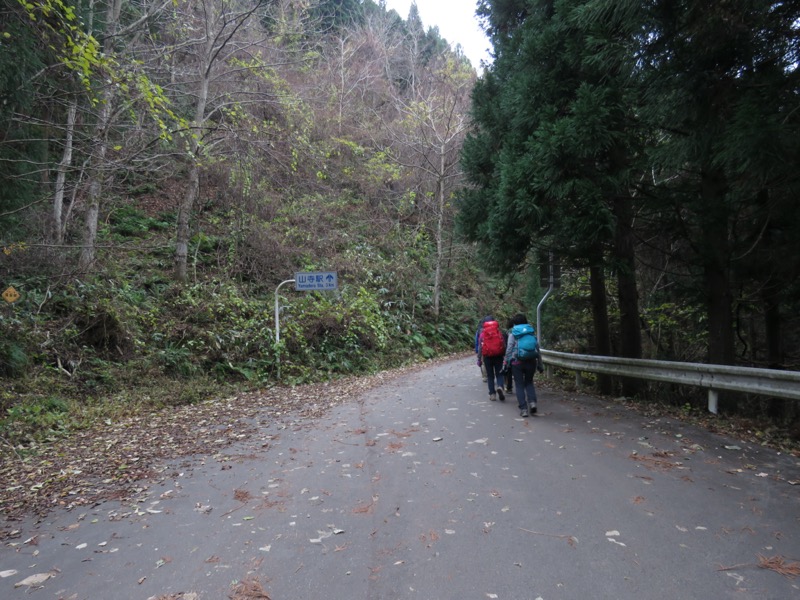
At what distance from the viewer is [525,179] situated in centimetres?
836

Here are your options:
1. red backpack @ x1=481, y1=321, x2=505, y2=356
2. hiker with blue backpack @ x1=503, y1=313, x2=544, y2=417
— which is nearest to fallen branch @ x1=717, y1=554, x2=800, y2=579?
hiker with blue backpack @ x1=503, y1=313, x2=544, y2=417

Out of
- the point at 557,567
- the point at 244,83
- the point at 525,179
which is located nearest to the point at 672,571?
the point at 557,567

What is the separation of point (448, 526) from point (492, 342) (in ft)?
19.6

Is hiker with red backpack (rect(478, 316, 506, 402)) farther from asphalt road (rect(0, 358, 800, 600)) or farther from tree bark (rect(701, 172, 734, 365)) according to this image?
tree bark (rect(701, 172, 734, 365))

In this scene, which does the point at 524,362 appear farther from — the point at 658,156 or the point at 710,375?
the point at 658,156

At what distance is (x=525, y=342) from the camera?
8.30m

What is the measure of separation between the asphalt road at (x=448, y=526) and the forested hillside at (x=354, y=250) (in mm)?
3485

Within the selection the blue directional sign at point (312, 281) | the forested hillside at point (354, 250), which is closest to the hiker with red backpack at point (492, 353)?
the forested hillside at point (354, 250)

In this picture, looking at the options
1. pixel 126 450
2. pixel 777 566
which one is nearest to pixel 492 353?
pixel 126 450

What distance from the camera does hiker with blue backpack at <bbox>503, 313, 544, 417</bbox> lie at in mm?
8234

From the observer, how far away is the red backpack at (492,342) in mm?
9828

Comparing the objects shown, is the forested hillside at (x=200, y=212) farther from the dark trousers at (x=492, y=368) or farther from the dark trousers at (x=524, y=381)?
the dark trousers at (x=524, y=381)

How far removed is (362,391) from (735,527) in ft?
29.3

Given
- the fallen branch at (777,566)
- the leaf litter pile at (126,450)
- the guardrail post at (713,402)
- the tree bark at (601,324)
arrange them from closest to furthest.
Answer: the fallen branch at (777,566)
the leaf litter pile at (126,450)
the guardrail post at (713,402)
the tree bark at (601,324)
